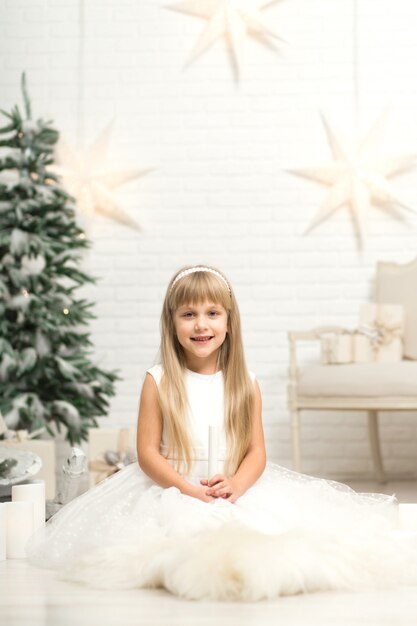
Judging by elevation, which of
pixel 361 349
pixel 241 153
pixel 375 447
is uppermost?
pixel 241 153

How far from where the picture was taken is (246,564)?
1590 millimetres

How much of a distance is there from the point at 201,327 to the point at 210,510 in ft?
1.50

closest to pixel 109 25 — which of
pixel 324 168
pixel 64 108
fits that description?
pixel 64 108

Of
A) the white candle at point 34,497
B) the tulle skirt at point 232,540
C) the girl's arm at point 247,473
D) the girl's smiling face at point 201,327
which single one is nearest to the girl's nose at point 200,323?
the girl's smiling face at point 201,327

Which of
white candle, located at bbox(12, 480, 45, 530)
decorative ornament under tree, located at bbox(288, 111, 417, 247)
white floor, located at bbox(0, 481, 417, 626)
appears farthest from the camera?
decorative ornament under tree, located at bbox(288, 111, 417, 247)

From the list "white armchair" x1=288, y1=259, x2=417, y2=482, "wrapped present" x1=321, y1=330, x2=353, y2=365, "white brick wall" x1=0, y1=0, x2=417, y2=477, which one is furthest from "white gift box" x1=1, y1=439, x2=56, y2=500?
"wrapped present" x1=321, y1=330, x2=353, y2=365

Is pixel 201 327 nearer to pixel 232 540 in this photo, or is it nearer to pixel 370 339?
pixel 232 540

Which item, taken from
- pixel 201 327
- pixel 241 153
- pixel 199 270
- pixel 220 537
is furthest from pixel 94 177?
pixel 220 537

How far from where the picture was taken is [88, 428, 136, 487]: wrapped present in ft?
11.9

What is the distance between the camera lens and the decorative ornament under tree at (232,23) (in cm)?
473

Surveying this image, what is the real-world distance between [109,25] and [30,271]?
1.37 meters

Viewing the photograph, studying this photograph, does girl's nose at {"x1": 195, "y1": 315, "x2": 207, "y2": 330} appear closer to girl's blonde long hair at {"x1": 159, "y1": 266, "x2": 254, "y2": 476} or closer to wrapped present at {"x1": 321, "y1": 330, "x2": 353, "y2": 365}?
girl's blonde long hair at {"x1": 159, "y1": 266, "x2": 254, "y2": 476}

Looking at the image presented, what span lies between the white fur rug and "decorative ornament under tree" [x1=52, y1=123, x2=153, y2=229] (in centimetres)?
307

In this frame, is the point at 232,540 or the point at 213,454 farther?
the point at 213,454
